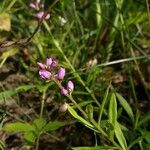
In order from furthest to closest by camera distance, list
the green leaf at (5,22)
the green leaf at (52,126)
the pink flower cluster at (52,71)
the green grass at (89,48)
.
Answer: the green leaf at (5,22), the green grass at (89,48), the green leaf at (52,126), the pink flower cluster at (52,71)

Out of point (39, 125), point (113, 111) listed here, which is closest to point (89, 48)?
point (39, 125)

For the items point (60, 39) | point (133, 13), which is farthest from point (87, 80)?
point (133, 13)

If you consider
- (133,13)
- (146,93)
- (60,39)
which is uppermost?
(60,39)

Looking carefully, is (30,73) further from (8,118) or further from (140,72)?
(140,72)

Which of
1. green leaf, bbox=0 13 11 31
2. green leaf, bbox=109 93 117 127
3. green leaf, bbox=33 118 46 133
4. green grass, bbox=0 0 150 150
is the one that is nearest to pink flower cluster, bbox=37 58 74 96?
green leaf, bbox=109 93 117 127

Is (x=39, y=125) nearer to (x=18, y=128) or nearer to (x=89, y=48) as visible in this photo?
(x=18, y=128)

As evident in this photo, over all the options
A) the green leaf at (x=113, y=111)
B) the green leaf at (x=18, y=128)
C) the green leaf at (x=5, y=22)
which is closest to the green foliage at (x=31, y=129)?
the green leaf at (x=18, y=128)

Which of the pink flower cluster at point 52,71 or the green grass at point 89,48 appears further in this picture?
the green grass at point 89,48

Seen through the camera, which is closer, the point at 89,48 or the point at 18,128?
the point at 18,128

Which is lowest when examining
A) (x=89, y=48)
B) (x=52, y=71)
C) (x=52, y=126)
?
(x=89, y=48)

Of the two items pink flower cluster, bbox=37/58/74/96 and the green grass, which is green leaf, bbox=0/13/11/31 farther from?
pink flower cluster, bbox=37/58/74/96

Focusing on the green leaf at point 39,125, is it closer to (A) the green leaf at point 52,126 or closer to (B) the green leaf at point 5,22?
(A) the green leaf at point 52,126
